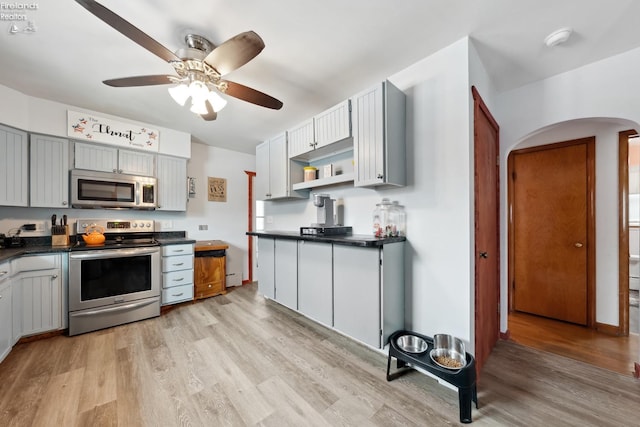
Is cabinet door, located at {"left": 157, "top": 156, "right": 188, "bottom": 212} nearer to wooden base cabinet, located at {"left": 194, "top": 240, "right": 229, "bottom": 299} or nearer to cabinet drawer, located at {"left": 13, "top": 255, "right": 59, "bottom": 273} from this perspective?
wooden base cabinet, located at {"left": 194, "top": 240, "right": 229, "bottom": 299}

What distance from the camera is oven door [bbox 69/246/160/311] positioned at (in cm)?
249

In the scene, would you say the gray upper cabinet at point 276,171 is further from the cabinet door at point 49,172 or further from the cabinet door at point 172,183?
the cabinet door at point 49,172

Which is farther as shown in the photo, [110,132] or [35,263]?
[110,132]

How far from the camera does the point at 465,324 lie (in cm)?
171

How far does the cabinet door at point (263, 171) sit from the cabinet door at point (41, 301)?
7.62ft

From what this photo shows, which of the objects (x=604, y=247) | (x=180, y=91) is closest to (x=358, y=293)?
(x=180, y=91)

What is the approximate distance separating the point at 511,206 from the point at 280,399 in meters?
3.46

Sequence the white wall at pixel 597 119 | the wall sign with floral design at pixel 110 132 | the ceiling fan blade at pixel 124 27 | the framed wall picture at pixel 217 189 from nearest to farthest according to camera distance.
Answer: the ceiling fan blade at pixel 124 27 < the white wall at pixel 597 119 < the wall sign with floral design at pixel 110 132 < the framed wall picture at pixel 217 189

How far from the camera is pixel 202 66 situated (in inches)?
65.3

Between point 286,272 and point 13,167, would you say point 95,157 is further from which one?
point 286,272

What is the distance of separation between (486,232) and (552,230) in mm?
1583

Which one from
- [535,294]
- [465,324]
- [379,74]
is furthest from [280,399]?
[535,294]

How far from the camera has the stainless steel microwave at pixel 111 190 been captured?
279 cm

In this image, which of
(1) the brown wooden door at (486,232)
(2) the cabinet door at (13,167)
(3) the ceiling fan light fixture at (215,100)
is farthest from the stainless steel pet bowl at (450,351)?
(2) the cabinet door at (13,167)
